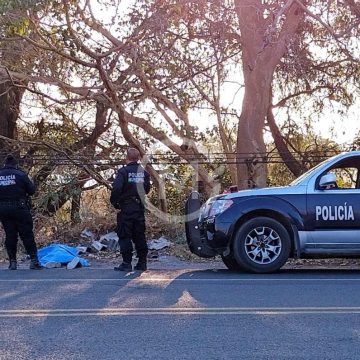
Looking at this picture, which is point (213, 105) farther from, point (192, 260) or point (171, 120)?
point (192, 260)

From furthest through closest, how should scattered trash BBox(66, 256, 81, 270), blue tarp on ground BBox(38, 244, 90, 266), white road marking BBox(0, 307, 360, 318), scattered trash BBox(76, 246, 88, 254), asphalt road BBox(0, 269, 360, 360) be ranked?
scattered trash BBox(76, 246, 88, 254), blue tarp on ground BBox(38, 244, 90, 266), scattered trash BBox(66, 256, 81, 270), white road marking BBox(0, 307, 360, 318), asphalt road BBox(0, 269, 360, 360)

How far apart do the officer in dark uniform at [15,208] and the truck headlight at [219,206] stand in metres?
2.87

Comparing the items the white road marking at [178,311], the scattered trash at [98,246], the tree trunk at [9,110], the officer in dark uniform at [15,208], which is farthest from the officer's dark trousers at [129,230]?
the tree trunk at [9,110]

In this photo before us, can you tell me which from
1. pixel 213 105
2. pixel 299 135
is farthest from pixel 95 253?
pixel 299 135

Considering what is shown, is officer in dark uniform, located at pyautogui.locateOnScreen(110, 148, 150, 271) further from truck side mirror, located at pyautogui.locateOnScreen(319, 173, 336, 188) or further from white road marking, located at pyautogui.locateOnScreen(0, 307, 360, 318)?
white road marking, located at pyautogui.locateOnScreen(0, 307, 360, 318)

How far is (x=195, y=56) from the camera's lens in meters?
17.3

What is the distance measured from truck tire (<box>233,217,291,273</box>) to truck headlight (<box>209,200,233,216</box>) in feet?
1.24

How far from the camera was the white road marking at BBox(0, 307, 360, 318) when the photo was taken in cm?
718

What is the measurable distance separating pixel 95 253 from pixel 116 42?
5442mm

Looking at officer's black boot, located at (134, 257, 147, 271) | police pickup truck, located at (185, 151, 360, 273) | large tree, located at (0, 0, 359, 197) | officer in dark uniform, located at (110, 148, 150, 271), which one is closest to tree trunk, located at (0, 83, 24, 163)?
large tree, located at (0, 0, 359, 197)

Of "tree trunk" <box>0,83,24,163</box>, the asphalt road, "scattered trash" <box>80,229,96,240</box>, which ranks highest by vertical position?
"tree trunk" <box>0,83,24,163</box>

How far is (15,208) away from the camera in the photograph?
37.7ft

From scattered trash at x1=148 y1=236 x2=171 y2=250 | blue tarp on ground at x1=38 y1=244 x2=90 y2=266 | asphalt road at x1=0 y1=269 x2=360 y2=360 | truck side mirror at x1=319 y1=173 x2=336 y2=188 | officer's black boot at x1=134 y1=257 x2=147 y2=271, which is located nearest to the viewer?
asphalt road at x1=0 y1=269 x2=360 y2=360

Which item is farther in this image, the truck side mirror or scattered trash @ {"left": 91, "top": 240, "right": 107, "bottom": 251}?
scattered trash @ {"left": 91, "top": 240, "right": 107, "bottom": 251}
